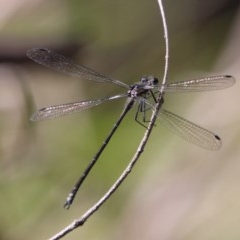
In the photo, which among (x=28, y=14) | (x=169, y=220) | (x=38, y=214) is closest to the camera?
(x=169, y=220)

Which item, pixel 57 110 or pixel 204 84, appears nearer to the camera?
pixel 204 84

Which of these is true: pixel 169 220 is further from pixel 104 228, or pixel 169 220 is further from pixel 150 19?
pixel 150 19

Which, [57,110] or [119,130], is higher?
[57,110]

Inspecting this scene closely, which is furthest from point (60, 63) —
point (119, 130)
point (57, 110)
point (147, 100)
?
point (119, 130)

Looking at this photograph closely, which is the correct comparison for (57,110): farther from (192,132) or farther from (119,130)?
(119,130)

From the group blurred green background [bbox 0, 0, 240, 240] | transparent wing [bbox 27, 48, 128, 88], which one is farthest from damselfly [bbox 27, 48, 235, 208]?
blurred green background [bbox 0, 0, 240, 240]

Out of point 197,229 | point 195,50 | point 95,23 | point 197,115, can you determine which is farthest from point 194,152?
point 95,23
